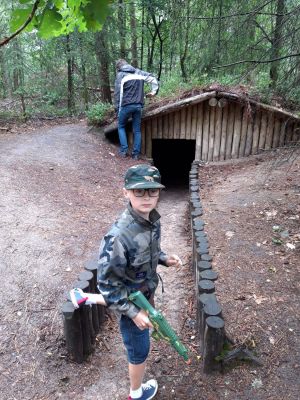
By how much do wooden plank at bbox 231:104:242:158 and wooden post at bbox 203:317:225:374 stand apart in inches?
300

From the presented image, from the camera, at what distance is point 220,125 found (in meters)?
Answer: 9.90

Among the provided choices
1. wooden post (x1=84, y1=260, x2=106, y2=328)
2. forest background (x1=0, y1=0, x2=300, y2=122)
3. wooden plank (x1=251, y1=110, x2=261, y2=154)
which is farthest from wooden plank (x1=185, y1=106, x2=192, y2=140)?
wooden post (x1=84, y1=260, x2=106, y2=328)

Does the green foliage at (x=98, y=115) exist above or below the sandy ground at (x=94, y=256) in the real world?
above

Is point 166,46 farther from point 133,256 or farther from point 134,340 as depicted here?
point 134,340

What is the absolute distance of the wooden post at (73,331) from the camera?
3.05 m

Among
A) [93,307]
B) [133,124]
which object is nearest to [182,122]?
[133,124]

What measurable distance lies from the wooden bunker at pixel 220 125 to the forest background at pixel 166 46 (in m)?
0.51

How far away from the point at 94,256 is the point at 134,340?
1.76m

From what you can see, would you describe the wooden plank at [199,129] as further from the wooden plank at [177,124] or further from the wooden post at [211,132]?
the wooden plank at [177,124]

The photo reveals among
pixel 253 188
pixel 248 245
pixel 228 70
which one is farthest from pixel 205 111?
pixel 248 245

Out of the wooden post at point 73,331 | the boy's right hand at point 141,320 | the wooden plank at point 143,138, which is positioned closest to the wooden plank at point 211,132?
the wooden plank at point 143,138

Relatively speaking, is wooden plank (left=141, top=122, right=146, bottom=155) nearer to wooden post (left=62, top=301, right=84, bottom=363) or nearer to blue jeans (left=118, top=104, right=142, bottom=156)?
blue jeans (left=118, top=104, right=142, bottom=156)

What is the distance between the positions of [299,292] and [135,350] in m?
2.18

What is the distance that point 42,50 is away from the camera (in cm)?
1335
